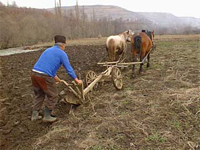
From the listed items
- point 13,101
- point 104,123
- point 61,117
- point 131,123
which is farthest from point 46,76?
point 13,101

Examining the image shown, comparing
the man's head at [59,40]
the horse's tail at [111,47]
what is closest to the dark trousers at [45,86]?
the man's head at [59,40]

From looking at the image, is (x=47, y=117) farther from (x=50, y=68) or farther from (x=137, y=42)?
(x=137, y=42)

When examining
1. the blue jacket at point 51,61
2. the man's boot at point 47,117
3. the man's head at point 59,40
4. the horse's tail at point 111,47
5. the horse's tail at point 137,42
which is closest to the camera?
the blue jacket at point 51,61

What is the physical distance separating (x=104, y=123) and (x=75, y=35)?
4587 cm

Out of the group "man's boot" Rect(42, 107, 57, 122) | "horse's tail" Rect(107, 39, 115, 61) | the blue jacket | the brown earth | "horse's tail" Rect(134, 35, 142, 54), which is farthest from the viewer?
"horse's tail" Rect(107, 39, 115, 61)

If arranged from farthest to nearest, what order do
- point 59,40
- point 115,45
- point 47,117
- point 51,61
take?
point 115,45 < point 47,117 < point 59,40 < point 51,61

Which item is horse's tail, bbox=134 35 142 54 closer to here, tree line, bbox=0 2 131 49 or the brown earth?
the brown earth

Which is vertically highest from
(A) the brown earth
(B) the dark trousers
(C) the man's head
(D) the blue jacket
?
(C) the man's head

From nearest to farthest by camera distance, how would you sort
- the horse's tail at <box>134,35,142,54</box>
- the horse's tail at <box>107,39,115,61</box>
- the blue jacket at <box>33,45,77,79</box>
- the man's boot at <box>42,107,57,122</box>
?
the blue jacket at <box>33,45,77,79</box> → the man's boot at <box>42,107,57,122</box> → the horse's tail at <box>134,35,142,54</box> → the horse's tail at <box>107,39,115,61</box>

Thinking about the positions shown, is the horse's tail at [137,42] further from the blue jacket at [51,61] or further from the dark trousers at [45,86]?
the dark trousers at [45,86]

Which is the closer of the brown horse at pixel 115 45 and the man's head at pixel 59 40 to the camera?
the man's head at pixel 59 40

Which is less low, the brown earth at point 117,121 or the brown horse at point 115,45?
the brown horse at point 115,45

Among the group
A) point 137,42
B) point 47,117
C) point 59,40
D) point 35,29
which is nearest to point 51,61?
point 59,40

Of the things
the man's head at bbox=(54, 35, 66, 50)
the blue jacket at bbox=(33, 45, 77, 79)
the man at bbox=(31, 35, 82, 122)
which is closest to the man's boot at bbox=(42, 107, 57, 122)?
the man at bbox=(31, 35, 82, 122)
